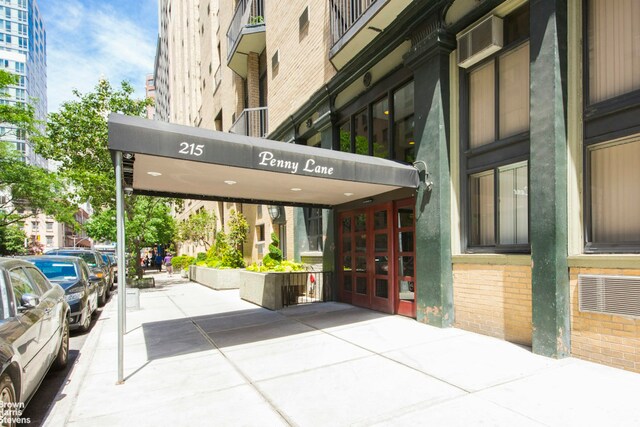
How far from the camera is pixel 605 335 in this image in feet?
16.2

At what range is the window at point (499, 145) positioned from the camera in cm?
627

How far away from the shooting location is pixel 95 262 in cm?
1502

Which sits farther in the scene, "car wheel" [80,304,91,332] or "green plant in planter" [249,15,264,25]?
"green plant in planter" [249,15,264,25]

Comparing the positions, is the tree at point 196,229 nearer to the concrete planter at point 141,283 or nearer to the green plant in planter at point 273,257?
the concrete planter at point 141,283

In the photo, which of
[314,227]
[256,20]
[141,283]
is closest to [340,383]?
[314,227]

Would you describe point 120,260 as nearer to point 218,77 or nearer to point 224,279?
point 224,279

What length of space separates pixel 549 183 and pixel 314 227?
29.4 feet

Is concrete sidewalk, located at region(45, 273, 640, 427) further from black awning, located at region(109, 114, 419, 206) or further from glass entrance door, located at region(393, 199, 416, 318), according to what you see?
black awning, located at region(109, 114, 419, 206)

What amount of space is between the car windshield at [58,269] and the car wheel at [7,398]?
6340 mm

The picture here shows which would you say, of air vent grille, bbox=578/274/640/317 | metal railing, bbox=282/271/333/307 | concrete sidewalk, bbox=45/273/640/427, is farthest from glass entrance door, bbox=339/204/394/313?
air vent grille, bbox=578/274/640/317

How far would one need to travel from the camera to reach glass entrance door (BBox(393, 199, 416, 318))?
8273mm

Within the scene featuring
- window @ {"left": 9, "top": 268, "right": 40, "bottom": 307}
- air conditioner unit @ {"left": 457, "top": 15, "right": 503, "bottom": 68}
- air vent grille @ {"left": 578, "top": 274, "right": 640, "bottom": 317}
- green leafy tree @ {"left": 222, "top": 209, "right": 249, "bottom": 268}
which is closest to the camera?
window @ {"left": 9, "top": 268, "right": 40, "bottom": 307}

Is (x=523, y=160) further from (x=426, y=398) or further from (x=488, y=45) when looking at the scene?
(x=426, y=398)

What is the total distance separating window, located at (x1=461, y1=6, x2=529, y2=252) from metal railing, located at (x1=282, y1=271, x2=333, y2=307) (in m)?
5.04
